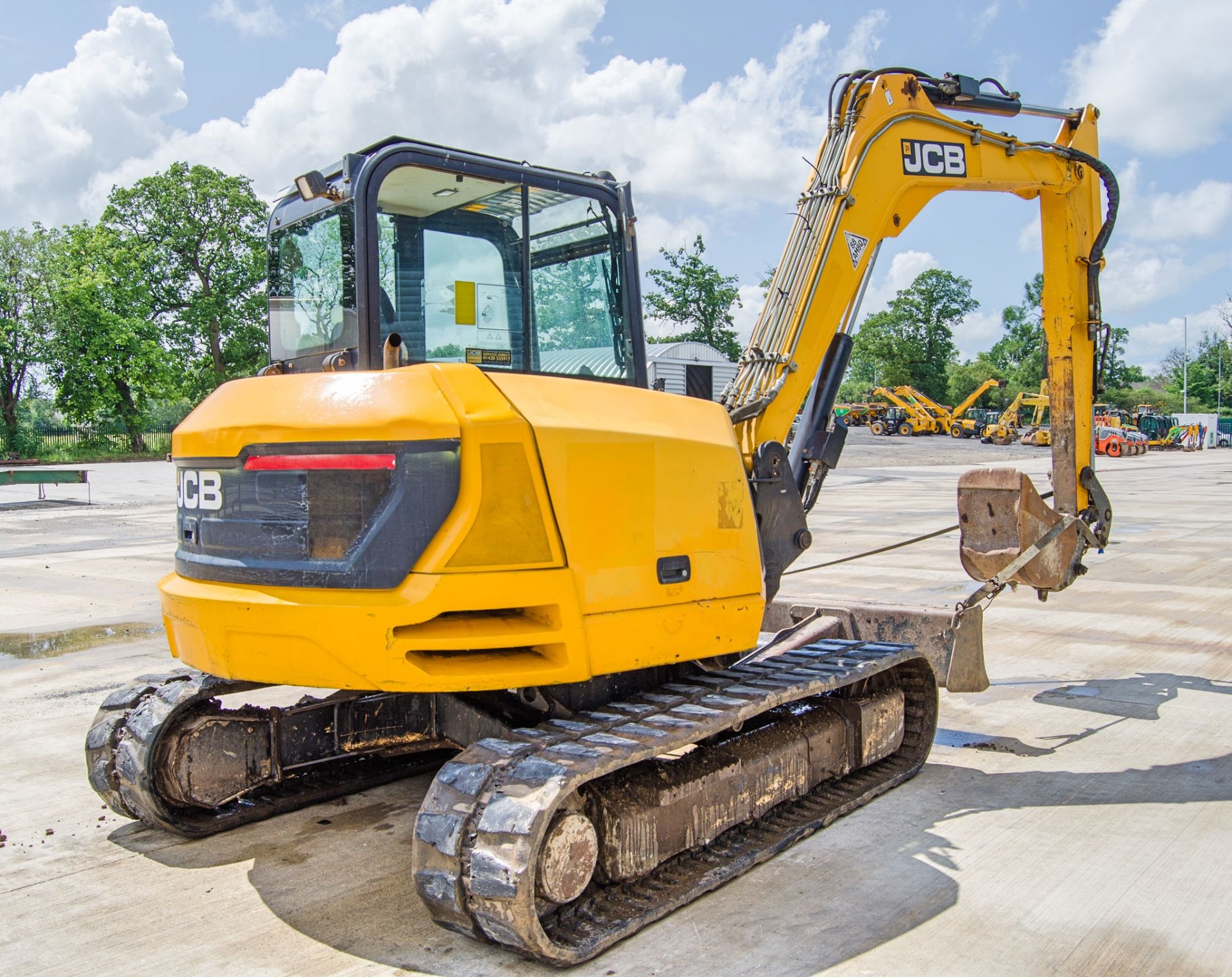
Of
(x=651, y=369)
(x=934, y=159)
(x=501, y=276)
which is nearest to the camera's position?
(x=501, y=276)

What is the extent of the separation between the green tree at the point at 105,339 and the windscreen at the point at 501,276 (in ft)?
160

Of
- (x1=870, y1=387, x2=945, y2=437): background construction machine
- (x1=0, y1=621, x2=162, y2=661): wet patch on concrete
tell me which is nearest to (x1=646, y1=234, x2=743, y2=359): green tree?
(x1=870, y1=387, x2=945, y2=437): background construction machine

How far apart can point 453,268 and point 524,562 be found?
1.37 metres

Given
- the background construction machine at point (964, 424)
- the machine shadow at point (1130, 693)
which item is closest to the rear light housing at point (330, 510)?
the machine shadow at point (1130, 693)

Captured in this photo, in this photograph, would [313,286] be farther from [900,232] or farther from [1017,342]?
[1017,342]

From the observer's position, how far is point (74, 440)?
48719 millimetres

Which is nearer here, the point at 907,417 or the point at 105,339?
the point at 105,339

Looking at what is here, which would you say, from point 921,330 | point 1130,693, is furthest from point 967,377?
point 1130,693

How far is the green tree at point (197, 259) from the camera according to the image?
47875mm

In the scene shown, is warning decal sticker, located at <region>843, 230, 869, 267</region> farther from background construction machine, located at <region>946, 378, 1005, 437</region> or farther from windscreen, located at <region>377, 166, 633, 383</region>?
background construction machine, located at <region>946, 378, 1005, 437</region>

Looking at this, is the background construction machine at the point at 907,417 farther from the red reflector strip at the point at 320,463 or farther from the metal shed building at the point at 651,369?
the red reflector strip at the point at 320,463

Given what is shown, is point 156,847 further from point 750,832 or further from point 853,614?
point 853,614

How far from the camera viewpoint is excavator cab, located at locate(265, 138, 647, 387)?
4086 millimetres

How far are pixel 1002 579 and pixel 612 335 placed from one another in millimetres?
3011
